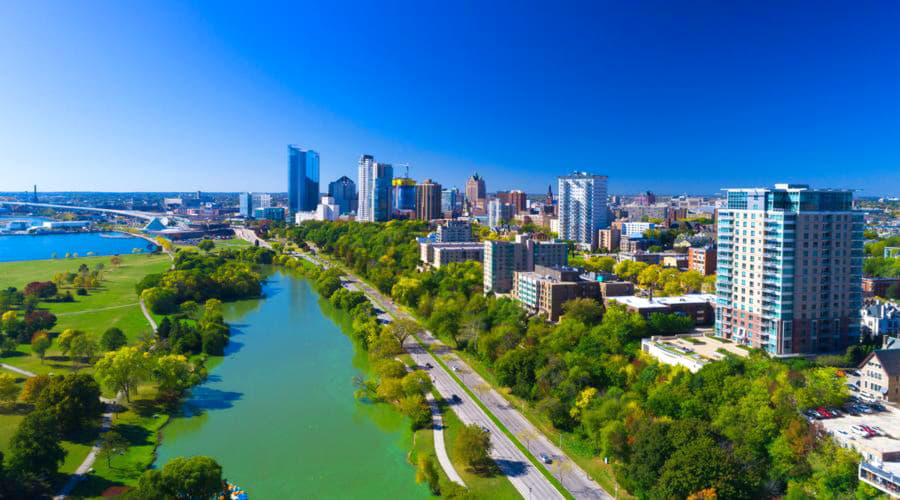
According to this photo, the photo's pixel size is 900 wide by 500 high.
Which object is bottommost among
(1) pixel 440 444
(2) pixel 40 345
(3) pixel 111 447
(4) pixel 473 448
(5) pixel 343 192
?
(1) pixel 440 444

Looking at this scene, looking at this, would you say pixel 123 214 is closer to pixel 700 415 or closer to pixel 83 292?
pixel 83 292

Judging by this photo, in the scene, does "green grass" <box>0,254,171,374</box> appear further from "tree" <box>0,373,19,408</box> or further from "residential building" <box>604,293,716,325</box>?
"residential building" <box>604,293,716,325</box>

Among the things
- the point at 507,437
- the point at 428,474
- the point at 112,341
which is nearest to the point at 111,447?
the point at 428,474

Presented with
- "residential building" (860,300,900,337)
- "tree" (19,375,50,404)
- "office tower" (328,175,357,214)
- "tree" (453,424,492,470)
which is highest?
"office tower" (328,175,357,214)

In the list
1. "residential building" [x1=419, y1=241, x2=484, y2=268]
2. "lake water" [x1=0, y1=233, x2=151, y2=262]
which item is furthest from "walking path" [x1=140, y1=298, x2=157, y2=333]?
"lake water" [x1=0, y1=233, x2=151, y2=262]

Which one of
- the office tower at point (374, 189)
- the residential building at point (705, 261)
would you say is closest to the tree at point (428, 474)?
the residential building at point (705, 261)

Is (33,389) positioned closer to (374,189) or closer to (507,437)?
(507,437)
